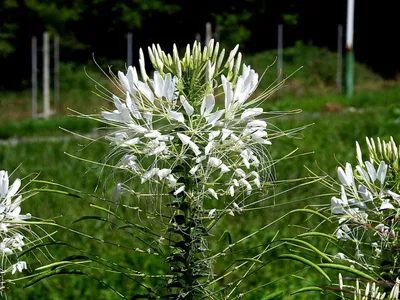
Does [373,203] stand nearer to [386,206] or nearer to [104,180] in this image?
[386,206]

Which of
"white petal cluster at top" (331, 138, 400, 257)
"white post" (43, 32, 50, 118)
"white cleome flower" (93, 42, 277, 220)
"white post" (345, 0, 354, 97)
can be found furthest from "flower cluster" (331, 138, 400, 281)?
"white post" (43, 32, 50, 118)

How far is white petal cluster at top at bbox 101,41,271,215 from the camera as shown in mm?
1355

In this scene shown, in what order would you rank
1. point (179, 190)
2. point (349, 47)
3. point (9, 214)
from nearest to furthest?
point (179, 190) < point (9, 214) < point (349, 47)

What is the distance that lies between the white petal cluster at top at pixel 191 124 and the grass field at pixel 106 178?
0.10m

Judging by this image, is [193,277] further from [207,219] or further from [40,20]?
[40,20]

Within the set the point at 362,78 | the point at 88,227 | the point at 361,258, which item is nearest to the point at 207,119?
the point at 361,258

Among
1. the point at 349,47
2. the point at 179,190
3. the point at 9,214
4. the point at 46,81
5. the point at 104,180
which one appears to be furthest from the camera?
the point at 46,81

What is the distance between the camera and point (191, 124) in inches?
54.3

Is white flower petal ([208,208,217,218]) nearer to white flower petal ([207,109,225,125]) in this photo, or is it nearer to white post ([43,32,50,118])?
white flower petal ([207,109,225,125])

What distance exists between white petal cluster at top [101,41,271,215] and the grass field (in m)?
0.10

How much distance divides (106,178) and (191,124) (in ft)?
0.78

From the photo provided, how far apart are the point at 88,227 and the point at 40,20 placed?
602 inches

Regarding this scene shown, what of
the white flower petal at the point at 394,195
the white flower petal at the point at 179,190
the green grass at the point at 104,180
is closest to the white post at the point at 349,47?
the green grass at the point at 104,180

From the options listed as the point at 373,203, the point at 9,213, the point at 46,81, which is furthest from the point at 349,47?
the point at 9,213
